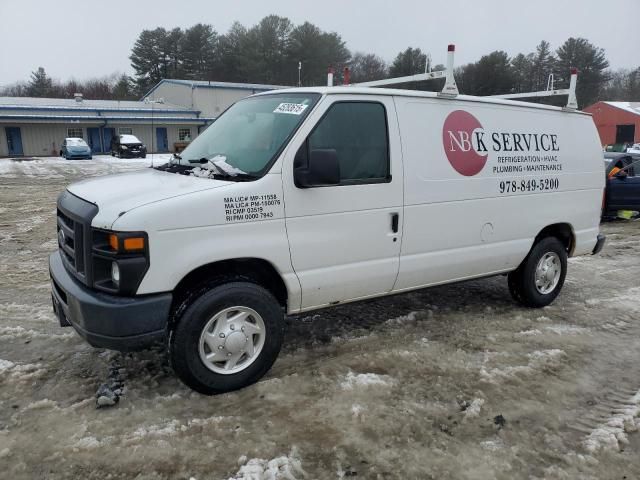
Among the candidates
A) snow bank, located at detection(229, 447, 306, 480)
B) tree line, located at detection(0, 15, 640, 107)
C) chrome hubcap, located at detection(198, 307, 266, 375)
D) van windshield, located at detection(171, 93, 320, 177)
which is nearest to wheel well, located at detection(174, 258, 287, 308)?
chrome hubcap, located at detection(198, 307, 266, 375)

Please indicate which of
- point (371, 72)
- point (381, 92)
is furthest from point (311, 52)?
point (381, 92)

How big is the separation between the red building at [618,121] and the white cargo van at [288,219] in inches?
1810

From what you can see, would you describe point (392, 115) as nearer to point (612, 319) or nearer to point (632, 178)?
point (612, 319)

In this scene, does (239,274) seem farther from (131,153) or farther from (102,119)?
(102,119)

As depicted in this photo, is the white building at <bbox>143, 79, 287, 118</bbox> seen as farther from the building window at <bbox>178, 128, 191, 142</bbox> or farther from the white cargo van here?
the white cargo van

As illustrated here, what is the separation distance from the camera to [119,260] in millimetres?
3074

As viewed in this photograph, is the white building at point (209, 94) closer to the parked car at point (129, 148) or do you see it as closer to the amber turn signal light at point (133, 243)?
the parked car at point (129, 148)

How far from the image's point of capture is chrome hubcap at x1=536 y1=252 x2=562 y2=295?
5.52 metres

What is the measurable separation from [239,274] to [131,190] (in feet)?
3.13

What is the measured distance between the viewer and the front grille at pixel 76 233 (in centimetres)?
321

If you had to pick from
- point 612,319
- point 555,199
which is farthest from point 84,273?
point 612,319

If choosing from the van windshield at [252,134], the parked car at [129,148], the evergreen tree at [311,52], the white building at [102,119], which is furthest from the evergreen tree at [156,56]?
the van windshield at [252,134]

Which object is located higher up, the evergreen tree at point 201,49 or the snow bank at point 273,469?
the evergreen tree at point 201,49

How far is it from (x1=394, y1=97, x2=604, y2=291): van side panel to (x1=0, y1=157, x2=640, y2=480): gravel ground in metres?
0.72
